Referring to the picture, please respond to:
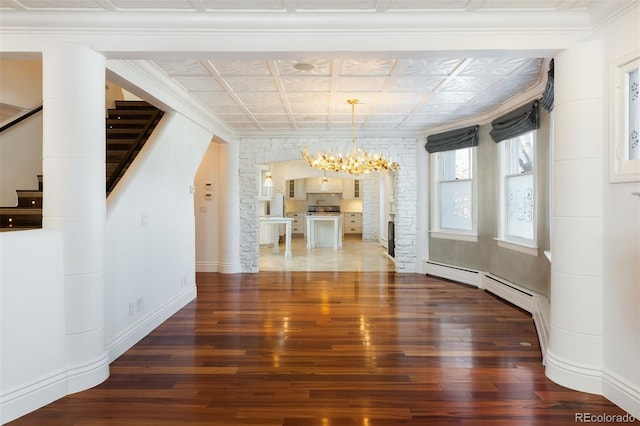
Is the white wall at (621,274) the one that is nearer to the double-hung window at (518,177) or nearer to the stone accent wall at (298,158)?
the double-hung window at (518,177)

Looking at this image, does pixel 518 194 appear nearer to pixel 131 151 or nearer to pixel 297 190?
pixel 131 151

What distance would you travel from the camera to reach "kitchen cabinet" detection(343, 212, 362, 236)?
48.0 ft

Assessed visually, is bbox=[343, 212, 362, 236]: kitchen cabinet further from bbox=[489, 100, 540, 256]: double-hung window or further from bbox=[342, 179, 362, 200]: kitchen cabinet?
bbox=[489, 100, 540, 256]: double-hung window

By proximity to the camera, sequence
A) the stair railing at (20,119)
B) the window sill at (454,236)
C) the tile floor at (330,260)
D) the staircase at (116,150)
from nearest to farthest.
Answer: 1. the staircase at (116,150)
2. the stair railing at (20,119)
3. the window sill at (454,236)
4. the tile floor at (330,260)

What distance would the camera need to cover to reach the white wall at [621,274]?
224cm

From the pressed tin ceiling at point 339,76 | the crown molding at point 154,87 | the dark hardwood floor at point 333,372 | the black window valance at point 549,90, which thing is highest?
the pressed tin ceiling at point 339,76

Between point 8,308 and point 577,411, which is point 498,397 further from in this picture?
point 8,308

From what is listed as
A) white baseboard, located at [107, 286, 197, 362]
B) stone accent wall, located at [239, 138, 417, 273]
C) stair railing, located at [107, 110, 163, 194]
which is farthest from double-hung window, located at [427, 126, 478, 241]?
stair railing, located at [107, 110, 163, 194]

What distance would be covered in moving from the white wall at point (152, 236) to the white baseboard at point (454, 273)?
165 inches

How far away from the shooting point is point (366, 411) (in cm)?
227

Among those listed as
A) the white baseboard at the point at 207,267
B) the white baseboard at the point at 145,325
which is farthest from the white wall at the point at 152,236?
the white baseboard at the point at 207,267

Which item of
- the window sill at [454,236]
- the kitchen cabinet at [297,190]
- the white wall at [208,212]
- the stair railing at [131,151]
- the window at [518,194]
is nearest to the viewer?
the stair railing at [131,151]

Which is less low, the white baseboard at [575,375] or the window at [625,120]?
the window at [625,120]

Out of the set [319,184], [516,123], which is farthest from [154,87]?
[319,184]
